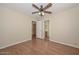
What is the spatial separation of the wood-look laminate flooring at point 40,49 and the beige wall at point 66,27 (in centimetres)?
11

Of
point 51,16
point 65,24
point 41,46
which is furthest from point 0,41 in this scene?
point 65,24

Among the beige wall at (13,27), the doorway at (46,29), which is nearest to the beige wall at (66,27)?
the doorway at (46,29)

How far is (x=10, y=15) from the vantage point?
1.64 m

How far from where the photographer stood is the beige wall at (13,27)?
1.61 meters

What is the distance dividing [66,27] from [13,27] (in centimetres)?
104

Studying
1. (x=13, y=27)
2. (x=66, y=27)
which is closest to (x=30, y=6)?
(x=13, y=27)

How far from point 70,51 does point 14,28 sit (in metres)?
1.17

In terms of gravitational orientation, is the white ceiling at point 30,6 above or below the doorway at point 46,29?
above

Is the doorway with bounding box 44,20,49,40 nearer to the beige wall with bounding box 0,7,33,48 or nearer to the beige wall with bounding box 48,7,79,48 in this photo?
the beige wall with bounding box 48,7,79,48

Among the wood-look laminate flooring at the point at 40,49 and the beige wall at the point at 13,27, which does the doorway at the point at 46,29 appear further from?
the beige wall at the point at 13,27

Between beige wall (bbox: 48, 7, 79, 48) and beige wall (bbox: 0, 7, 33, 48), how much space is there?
1.61 ft

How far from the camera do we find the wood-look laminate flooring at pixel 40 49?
1.62 m

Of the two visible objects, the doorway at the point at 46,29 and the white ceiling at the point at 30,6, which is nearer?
the white ceiling at the point at 30,6

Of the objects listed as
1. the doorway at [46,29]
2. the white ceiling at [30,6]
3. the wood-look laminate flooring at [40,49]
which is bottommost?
→ the wood-look laminate flooring at [40,49]
